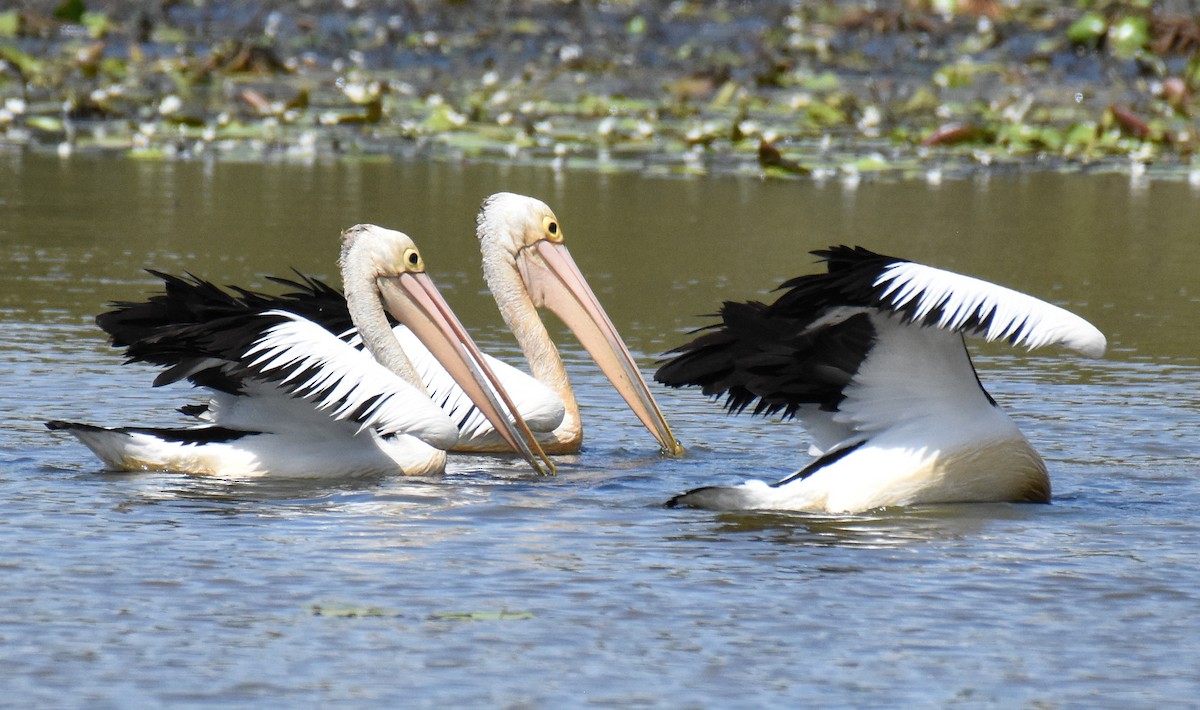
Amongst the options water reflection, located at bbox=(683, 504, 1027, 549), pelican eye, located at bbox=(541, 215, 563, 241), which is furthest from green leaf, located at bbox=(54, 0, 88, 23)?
water reflection, located at bbox=(683, 504, 1027, 549)

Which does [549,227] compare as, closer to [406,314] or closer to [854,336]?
[406,314]

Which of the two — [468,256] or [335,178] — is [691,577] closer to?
[468,256]

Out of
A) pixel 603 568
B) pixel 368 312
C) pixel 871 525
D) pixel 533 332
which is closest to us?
pixel 603 568

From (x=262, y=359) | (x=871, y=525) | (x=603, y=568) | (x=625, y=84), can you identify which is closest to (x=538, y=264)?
(x=262, y=359)

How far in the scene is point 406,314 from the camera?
6391mm

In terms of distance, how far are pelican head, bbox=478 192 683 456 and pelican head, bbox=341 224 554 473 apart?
648mm

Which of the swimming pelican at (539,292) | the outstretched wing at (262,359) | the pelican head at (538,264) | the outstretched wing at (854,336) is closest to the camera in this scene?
the outstretched wing at (854,336)

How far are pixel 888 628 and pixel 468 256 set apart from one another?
6720 millimetres

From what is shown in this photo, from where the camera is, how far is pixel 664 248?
1124cm

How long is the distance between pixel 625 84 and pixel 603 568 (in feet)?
48.1

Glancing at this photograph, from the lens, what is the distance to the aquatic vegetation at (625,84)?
15695 mm

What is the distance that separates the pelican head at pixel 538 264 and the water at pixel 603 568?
0.41 m

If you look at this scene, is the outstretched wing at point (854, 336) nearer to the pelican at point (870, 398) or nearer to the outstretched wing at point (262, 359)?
the pelican at point (870, 398)

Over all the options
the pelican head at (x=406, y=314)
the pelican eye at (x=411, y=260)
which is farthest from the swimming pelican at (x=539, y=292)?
the pelican eye at (x=411, y=260)
